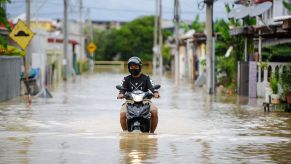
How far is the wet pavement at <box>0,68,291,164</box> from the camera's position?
1409cm

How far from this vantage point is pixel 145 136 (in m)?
17.1

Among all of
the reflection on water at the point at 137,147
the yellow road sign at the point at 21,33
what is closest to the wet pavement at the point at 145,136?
the reflection on water at the point at 137,147

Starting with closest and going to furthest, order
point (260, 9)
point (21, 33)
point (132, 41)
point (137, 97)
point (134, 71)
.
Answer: point (137, 97)
point (134, 71)
point (260, 9)
point (21, 33)
point (132, 41)

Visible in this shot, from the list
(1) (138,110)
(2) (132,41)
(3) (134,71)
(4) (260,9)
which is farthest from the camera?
(2) (132,41)

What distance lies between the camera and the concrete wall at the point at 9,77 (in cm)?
3253

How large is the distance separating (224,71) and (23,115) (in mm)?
21913

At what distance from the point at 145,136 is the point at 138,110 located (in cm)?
63

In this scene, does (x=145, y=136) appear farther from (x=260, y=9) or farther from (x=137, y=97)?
(x=260, y=9)

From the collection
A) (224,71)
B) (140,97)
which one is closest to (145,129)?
(140,97)

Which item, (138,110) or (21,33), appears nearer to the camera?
(138,110)

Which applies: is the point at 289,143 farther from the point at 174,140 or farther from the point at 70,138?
the point at 70,138

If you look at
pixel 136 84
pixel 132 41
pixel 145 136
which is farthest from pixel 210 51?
pixel 132 41

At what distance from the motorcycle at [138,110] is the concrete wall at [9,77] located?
15.3 m

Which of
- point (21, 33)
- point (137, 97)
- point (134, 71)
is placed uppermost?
point (21, 33)
